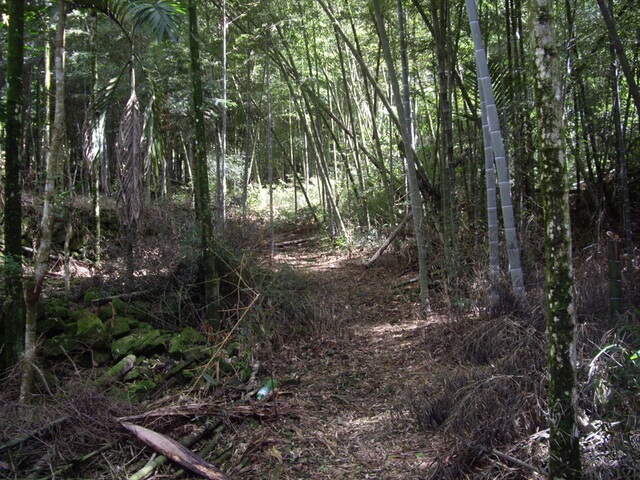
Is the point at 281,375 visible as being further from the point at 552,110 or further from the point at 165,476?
the point at 552,110

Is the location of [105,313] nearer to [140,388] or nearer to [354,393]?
[140,388]

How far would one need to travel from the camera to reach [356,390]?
4.87 metres

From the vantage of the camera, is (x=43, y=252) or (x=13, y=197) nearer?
(x=43, y=252)

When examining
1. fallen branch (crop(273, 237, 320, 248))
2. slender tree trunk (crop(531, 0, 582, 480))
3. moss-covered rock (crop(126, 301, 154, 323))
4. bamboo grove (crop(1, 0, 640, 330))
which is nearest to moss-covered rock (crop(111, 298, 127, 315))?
moss-covered rock (crop(126, 301, 154, 323))

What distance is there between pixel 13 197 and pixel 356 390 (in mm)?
3607

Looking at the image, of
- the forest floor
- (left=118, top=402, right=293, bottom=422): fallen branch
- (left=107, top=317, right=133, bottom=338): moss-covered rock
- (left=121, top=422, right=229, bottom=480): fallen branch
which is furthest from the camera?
(left=107, top=317, right=133, bottom=338): moss-covered rock

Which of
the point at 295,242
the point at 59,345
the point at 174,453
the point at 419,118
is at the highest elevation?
the point at 419,118

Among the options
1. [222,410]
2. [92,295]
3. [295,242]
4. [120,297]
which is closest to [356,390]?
[222,410]

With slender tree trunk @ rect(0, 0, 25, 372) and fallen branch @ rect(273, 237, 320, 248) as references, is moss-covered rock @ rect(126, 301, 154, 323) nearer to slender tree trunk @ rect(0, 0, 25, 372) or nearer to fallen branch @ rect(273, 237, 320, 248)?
slender tree trunk @ rect(0, 0, 25, 372)

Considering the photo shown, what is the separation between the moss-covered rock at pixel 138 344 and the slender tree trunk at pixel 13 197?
0.98 m

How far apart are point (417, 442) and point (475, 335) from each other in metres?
1.52

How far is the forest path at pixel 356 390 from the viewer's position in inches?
141

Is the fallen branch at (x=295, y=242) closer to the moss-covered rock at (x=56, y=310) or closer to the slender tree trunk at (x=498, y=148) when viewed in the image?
the moss-covered rock at (x=56, y=310)

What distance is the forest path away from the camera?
3.57m
